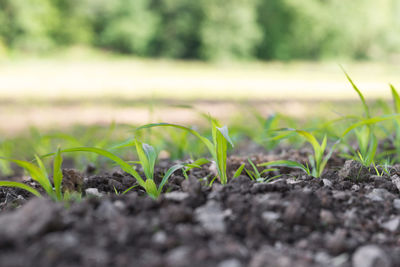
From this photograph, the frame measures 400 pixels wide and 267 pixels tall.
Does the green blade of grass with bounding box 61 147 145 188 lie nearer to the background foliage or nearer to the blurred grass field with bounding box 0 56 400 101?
the blurred grass field with bounding box 0 56 400 101

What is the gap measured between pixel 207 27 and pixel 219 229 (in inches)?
820

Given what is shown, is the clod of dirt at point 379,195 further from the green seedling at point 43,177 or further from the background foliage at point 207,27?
the background foliage at point 207,27

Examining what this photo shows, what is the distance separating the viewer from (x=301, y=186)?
41.1 inches

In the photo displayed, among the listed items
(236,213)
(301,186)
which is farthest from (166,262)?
(301,186)

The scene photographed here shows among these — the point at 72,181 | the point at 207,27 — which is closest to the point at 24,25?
the point at 207,27

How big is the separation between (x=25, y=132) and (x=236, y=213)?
10.6 feet

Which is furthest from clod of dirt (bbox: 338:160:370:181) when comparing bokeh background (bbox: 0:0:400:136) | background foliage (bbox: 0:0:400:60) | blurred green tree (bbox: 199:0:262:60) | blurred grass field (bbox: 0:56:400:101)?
background foliage (bbox: 0:0:400:60)

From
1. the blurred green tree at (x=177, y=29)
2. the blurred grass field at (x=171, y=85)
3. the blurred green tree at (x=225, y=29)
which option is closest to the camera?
the blurred grass field at (x=171, y=85)

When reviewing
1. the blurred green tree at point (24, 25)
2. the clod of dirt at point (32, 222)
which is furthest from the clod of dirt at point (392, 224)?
the blurred green tree at point (24, 25)

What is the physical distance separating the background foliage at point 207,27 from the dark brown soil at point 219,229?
19.9 meters

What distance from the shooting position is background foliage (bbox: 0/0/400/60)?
65.3 feet

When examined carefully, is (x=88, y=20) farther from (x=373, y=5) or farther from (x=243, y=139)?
(x=243, y=139)

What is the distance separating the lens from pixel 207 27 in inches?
812

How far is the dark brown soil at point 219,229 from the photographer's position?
65 cm
